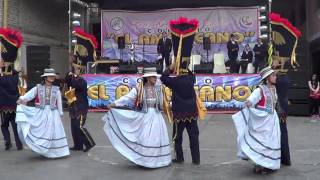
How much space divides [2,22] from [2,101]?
11618 millimetres

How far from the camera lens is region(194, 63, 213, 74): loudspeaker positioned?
21292 mm

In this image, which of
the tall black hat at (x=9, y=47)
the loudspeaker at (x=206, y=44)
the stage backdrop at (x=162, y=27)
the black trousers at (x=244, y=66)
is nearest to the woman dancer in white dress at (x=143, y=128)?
the tall black hat at (x=9, y=47)

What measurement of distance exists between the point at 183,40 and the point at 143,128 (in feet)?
5.65

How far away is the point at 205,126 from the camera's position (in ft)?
49.0

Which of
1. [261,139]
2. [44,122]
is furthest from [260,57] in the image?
[261,139]

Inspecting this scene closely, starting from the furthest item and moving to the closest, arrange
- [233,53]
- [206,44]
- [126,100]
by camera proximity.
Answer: [206,44]
[233,53]
[126,100]

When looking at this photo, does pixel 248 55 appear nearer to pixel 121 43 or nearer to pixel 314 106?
pixel 314 106

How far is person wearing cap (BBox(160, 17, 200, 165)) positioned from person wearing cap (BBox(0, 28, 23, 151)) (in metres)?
3.61

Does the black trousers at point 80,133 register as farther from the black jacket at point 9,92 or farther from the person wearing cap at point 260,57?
the person wearing cap at point 260,57

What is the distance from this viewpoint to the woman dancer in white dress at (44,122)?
32.0 feet

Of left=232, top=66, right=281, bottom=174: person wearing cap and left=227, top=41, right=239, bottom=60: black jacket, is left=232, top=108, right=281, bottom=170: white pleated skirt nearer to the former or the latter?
left=232, top=66, right=281, bottom=174: person wearing cap

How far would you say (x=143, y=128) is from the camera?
8836 mm

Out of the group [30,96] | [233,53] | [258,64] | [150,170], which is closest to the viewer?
[150,170]

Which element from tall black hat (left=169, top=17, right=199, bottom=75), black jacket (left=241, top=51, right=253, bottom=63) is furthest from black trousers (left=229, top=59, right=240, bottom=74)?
tall black hat (left=169, top=17, right=199, bottom=75)
